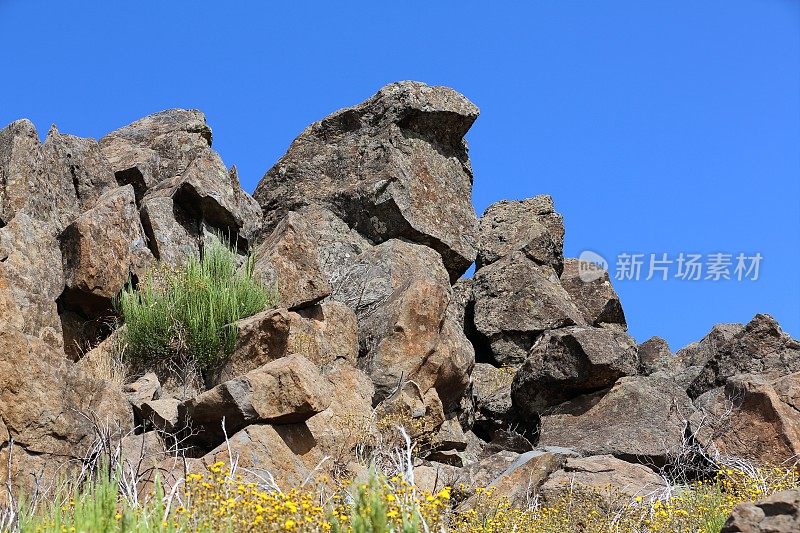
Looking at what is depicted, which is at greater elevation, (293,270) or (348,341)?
Result: (293,270)

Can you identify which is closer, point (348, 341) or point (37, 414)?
point (37, 414)

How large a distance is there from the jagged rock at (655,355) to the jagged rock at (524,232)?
7.15 ft

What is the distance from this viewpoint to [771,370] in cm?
1340

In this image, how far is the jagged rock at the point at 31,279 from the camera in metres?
9.27

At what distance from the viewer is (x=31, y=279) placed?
10.4 meters

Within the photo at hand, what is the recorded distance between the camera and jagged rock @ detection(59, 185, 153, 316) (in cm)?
1119

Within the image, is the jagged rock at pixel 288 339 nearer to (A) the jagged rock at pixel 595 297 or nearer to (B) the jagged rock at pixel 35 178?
(B) the jagged rock at pixel 35 178

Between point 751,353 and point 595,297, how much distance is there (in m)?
5.21

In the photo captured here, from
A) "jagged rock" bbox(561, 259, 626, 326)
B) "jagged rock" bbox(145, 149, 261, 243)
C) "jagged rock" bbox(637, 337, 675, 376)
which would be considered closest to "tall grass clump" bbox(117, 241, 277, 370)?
"jagged rock" bbox(145, 149, 261, 243)

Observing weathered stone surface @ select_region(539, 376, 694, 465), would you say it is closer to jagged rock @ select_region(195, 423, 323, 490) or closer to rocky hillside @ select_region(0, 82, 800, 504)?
rocky hillside @ select_region(0, 82, 800, 504)

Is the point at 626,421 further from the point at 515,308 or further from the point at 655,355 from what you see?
the point at 655,355

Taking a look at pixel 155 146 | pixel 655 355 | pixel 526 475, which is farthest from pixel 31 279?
pixel 655 355

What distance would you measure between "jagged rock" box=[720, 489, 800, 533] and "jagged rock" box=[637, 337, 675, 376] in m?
10.9

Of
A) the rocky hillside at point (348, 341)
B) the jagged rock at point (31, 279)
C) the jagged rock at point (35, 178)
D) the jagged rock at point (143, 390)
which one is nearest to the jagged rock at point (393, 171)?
the rocky hillside at point (348, 341)
